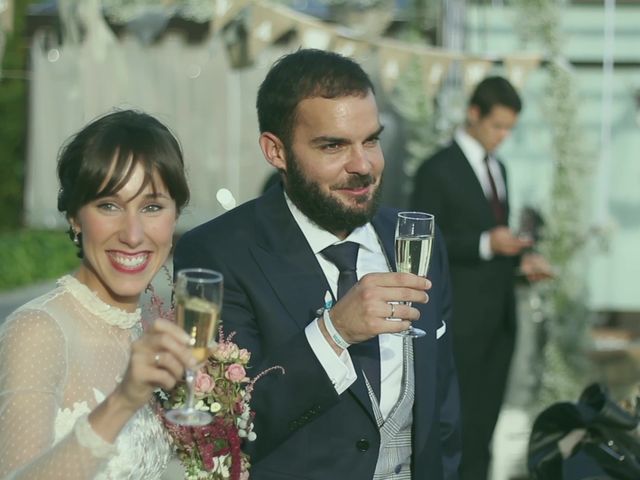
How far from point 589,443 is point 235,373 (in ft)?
5.25

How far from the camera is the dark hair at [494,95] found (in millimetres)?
6770

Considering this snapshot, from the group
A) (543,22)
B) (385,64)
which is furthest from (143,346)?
(543,22)

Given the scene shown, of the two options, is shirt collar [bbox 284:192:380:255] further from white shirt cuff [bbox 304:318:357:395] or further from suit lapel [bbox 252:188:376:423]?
white shirt cuff [bbox 304:318:357:395]

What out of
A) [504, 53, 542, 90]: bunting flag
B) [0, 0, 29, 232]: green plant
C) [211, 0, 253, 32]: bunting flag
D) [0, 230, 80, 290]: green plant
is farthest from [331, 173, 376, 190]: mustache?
[0, 0, 29, 232]: green plant

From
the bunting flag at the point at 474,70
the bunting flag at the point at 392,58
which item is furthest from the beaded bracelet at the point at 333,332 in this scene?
the bunting flag at the point at 474,70

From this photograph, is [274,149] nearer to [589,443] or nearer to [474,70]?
[589,443]

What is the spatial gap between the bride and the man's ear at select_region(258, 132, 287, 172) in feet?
1.68

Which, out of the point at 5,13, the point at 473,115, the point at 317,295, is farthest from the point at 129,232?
the point at 5,13

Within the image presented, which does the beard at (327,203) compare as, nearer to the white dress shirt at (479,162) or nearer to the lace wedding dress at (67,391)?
the lace wedding dress at (67,391)

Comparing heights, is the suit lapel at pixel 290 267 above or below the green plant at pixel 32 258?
above

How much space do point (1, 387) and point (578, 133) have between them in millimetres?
6436

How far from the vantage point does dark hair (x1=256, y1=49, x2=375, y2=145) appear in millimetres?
3369

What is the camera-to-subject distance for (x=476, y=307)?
22.0 feet

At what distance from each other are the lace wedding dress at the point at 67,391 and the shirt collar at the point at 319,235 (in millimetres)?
583
